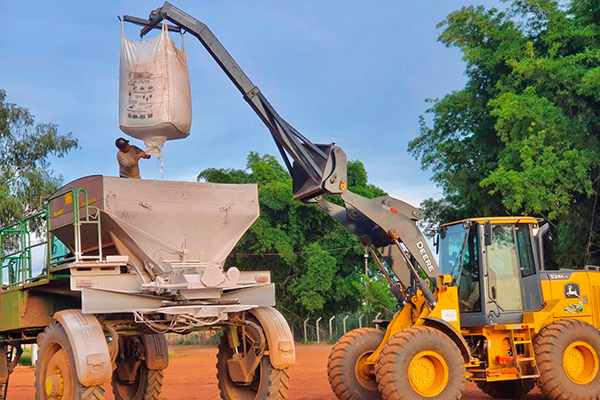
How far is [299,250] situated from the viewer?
40375 millimetres

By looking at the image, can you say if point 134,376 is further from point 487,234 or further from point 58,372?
point 487,234

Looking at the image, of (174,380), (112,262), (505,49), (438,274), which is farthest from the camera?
(505,49)

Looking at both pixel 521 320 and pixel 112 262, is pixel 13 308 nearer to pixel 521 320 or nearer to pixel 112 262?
pixel 112 262

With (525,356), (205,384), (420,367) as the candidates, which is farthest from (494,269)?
(205,384)

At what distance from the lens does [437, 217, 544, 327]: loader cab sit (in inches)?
476

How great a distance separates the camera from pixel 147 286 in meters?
9.30

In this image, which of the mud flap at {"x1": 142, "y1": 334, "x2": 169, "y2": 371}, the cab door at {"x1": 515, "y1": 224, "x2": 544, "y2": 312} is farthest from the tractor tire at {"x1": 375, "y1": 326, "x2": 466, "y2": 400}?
the mud flap at {"x1": 142, "y1": 334, "x2": 169, "y2": 371}

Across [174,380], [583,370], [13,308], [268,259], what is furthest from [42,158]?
[583,370]

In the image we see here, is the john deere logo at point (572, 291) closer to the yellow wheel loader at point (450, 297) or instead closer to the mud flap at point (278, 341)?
the yellow wheel loader at point (450, 297)

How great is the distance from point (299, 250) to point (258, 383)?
3002cm

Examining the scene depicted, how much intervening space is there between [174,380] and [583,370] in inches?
425

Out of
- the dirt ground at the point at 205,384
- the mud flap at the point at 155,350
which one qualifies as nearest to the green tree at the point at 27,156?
the dirt ground at the point at 205,384

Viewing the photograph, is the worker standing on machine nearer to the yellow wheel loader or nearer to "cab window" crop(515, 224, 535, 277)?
the yellow wheel loader

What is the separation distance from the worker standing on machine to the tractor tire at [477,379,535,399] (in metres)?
6.96
